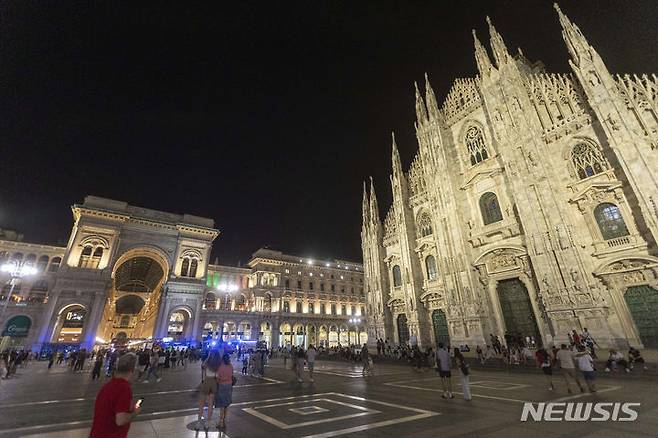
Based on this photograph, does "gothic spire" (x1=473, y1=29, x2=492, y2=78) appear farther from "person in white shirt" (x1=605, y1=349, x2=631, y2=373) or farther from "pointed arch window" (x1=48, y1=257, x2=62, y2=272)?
"pointed arch window" (x1=48, y1=257, x2=62, y2=272)

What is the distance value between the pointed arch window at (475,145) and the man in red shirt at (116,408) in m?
29.2

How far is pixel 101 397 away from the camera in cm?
269

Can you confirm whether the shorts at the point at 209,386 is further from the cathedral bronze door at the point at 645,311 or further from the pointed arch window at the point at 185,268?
the pointed arch window at the point at 185,268

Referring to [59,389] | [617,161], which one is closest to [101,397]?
[59,389]

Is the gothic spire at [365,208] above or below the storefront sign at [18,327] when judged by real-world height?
above

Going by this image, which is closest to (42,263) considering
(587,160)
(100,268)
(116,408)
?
(100,268)

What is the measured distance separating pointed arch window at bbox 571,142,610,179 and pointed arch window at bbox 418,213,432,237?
12.2 meters

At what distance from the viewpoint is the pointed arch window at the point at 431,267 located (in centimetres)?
2758

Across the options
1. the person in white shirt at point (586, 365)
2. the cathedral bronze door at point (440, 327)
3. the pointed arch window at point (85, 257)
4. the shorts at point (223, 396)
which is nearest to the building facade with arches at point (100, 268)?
the pointed arch window at point (85, 257)

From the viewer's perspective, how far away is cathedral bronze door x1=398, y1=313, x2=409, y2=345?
28656 millimetres

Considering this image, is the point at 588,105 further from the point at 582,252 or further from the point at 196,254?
the point at 196,254

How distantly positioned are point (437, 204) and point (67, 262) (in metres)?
44.8

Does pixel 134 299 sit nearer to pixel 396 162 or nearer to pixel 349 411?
pixel 396 162

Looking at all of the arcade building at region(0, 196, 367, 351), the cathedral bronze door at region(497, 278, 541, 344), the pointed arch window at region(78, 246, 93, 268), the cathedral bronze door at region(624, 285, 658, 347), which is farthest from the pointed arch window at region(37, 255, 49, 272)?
the cathedral bronze door at region(624, 285, 658, 347)
